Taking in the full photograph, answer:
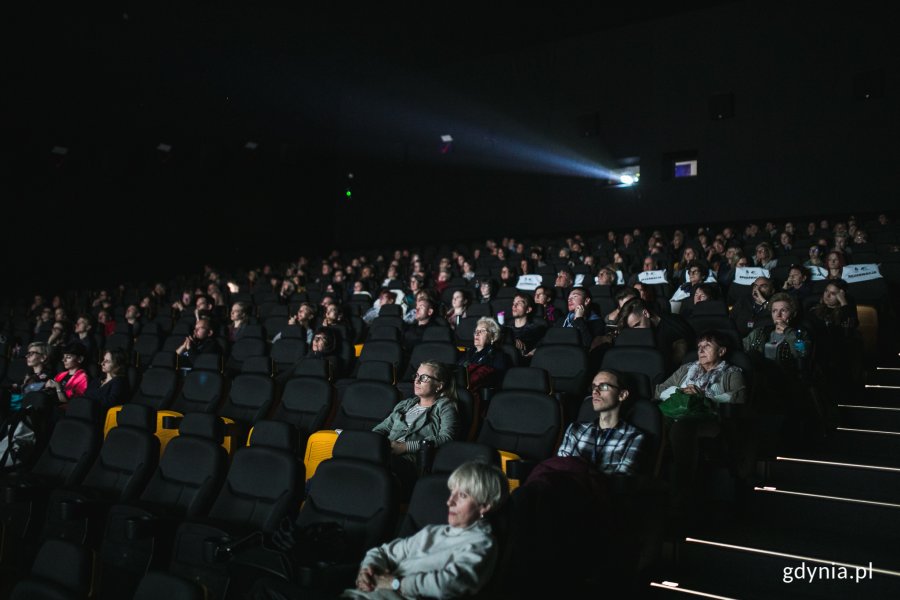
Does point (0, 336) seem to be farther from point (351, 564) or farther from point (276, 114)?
point (351, 564)

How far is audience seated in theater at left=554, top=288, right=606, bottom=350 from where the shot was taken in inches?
211

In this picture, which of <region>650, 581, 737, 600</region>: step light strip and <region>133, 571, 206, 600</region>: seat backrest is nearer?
<region>133, 571, 206, 600</region>: seat backrest

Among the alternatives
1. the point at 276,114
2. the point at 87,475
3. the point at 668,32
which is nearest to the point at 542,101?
the point at 668,32

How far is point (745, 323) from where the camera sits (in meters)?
5.71

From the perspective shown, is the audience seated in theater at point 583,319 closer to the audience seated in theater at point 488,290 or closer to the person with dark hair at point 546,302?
the person with dark hair at point 546,302

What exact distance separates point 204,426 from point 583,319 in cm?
293

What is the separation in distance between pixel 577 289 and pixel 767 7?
8.14m

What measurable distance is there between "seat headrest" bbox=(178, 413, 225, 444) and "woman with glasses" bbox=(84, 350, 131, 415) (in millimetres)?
1516

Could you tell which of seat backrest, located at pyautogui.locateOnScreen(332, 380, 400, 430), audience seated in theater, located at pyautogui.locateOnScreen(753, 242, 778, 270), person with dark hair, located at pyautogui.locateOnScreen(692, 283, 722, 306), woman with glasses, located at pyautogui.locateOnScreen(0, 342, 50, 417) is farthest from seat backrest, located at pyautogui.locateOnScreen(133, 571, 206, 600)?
audience seated in theater, located at pyautogui.locateOnScreen(753, 242, 778, 270)

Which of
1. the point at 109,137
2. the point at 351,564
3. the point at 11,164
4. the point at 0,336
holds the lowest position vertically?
the point at 351,564

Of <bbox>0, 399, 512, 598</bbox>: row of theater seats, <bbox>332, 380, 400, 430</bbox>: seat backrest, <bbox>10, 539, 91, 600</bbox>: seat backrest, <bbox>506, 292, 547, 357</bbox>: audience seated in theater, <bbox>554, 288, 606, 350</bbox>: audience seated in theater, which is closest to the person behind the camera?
<bbox>10, 539, 91, 600</bbox>: seat backrest

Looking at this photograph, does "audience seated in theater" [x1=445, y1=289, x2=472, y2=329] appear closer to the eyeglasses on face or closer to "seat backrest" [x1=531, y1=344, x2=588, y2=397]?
"seat backrest" [x1=531, y1=344, x2=588, y2=397]

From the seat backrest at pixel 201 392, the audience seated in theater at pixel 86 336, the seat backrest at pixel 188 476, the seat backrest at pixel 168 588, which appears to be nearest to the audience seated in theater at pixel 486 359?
the seat backrest at pixel 188 476

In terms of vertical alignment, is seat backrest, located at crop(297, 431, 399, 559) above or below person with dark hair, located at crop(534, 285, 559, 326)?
below
